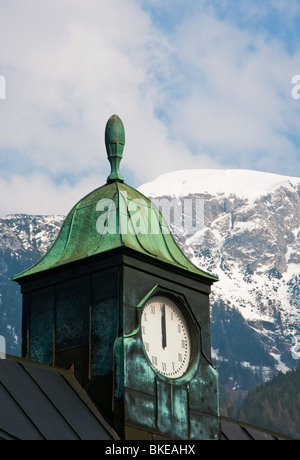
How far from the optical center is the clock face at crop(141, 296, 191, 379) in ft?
104

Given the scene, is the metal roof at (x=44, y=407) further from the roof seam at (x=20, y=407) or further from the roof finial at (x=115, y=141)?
the roof finial at (x=115, y=141)

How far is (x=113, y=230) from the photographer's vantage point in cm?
3278

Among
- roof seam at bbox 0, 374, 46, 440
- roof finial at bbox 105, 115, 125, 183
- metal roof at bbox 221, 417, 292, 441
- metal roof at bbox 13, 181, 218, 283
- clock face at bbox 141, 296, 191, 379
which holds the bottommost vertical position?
roof seam at bbox 0, 374, 46, 440

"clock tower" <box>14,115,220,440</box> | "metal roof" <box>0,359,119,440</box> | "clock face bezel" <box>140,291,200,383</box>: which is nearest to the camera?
"metal roof" <box>0,359,119,440</box>

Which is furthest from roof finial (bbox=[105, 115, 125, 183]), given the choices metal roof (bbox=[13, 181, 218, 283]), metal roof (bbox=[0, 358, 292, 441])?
metal roof (bbox=[0, 358, 292, 441])

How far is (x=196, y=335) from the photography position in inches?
1312

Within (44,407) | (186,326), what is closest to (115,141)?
(186,326)

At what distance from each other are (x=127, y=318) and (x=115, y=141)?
749cm

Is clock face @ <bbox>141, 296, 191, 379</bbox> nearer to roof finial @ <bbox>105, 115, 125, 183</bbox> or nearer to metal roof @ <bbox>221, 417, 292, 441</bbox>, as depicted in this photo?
metal roof @ <bbox>221, 417, 292, 441</bbox>

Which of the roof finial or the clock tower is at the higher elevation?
the roof finial

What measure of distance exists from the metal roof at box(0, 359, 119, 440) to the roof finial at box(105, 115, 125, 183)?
804 cm

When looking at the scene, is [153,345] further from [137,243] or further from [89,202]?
[89,202]
